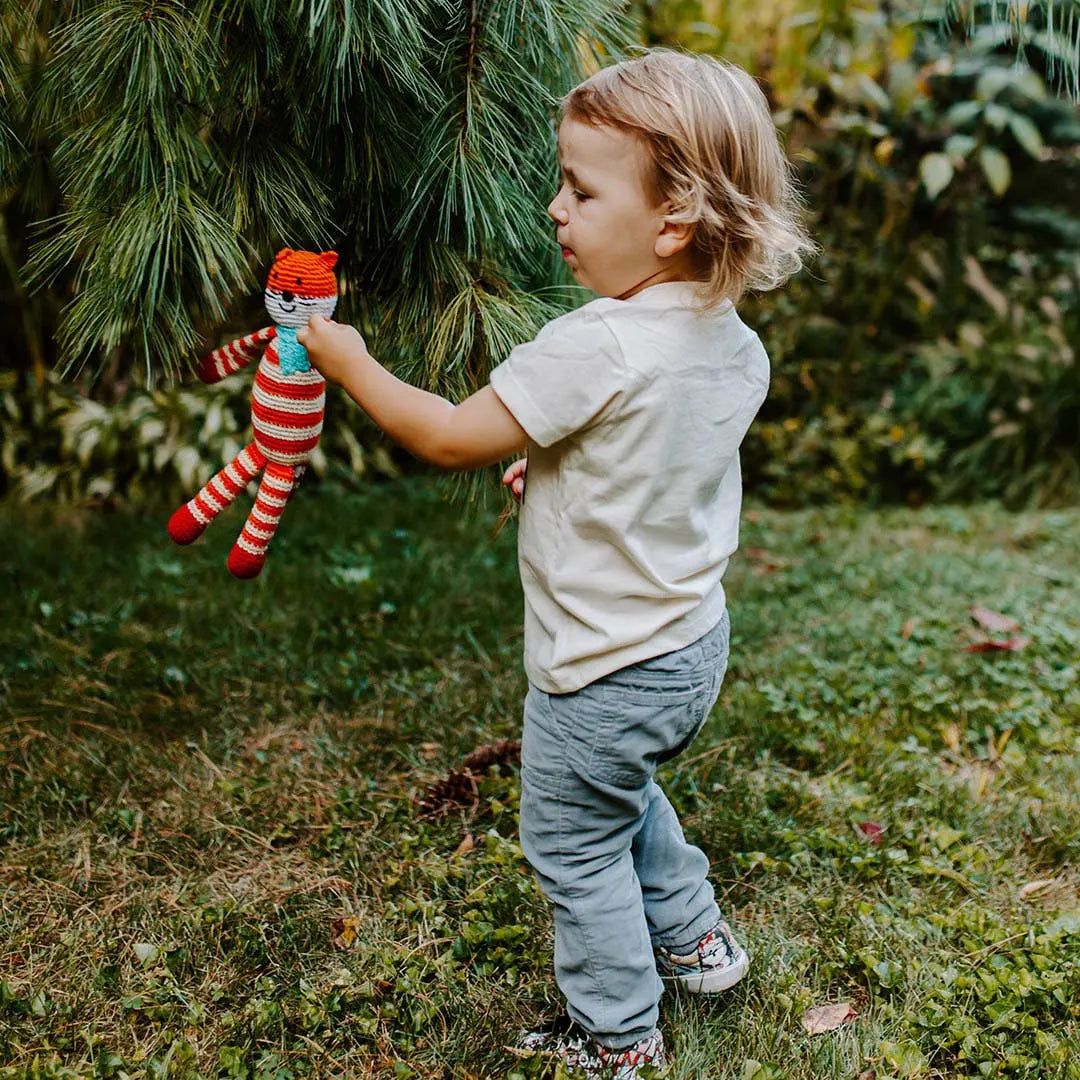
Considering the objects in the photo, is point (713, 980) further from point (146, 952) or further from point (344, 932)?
point (146, 952)

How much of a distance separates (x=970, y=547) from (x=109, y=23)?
369 cm

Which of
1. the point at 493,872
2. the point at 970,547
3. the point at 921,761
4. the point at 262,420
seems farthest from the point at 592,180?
the point at 970,547

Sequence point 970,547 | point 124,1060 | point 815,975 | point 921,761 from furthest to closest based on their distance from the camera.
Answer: point 970,547, point 921,761, point 815,975, point 124,1060

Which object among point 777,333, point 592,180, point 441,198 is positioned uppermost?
point 592,180

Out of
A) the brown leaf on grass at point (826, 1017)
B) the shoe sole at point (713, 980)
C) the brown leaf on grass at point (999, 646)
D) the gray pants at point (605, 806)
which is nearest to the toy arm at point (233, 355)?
the gray pants at point (605, 806)

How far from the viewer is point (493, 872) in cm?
208

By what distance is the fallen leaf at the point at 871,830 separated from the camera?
224 centimetres

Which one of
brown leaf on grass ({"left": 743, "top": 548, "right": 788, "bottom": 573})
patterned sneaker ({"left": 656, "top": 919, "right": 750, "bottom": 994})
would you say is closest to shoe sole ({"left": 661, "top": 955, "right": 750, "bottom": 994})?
patterned sneaker ({"left": 656, "top": 919, "right": 750, "bottom": 994})

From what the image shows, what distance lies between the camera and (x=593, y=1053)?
1.71m

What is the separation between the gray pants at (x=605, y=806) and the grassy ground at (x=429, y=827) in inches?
7.1

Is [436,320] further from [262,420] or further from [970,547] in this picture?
[970,547]

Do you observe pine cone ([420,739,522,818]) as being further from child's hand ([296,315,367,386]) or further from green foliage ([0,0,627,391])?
child's hand ([296,315,367,386])

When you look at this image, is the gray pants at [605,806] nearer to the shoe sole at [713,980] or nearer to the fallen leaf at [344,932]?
the shoe sole at [713,980]

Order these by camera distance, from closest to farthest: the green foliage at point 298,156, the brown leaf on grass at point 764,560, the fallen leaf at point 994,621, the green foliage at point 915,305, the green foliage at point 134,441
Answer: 1. the green foliage at point 298,156
2. the fallen leaf at point 994,621
3. the brown leaf on grass at point 764,560
4. the green foliage at point 134,441
5. the green foliage at point 915,305
